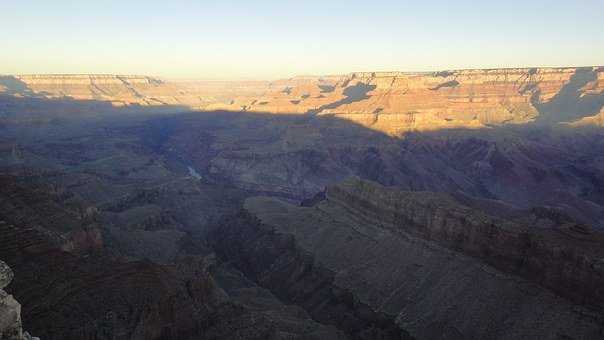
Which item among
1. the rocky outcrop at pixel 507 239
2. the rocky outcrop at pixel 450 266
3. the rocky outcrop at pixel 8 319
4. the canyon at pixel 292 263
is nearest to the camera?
the rocky outcrop at pixel 8 319

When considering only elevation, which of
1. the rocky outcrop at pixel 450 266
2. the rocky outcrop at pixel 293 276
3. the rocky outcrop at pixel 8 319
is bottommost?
the rocky outcrop at pixel 293 276

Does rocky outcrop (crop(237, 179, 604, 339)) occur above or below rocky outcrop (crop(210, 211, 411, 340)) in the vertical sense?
above

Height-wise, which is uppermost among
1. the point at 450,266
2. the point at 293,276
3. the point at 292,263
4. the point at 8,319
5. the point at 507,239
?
the point at 8,319

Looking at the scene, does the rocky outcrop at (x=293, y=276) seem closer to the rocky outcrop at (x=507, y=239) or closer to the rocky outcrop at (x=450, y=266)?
the rocky outcrop at (x=450, y=266)

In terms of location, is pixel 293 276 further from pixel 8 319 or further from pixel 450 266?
pixel 8 319

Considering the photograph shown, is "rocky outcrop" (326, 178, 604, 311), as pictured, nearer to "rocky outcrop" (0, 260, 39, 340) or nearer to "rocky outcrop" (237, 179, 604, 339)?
"rocky outcrop" (237, 179, 604, 339)

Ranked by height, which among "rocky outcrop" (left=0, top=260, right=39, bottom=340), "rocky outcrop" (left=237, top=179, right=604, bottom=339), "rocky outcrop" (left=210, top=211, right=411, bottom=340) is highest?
"rocky outcrop" (left=0, top=260, right=39, bottom=340)

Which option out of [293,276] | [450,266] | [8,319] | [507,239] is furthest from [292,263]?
[8,319]

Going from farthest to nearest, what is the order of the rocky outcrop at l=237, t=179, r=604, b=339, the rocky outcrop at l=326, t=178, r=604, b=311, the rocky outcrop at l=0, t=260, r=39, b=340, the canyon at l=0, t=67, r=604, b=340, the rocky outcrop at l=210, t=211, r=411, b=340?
the rocky outcrop at l=210, t=211, r=411, b=340
the rocky outcrop at l=326, t=178, r=604, b=311
the rocky outcrop at l=237, t=179, r=604, b=339
the canyon at l=0, t=67, r=604, b=340
the rocky outcrop at l=0, t=260, r=39, b=340

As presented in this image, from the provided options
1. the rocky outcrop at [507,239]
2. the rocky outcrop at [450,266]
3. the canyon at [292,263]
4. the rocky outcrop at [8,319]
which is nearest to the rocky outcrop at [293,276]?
the canyon at [292,263]

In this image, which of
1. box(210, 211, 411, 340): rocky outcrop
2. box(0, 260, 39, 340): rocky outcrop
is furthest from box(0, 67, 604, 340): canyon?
box(210, 211, 411, 340): rocky outcrop

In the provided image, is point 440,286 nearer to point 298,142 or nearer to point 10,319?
point 10,319
